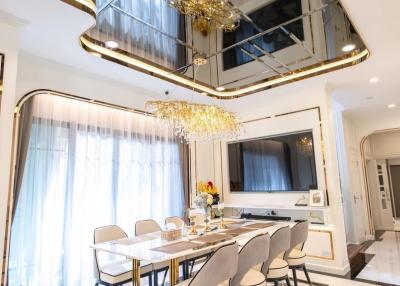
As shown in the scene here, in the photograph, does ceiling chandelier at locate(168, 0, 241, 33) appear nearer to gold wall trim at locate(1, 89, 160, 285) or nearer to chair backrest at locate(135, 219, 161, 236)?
gold wall trim at locate(1, 89, 160, 285)

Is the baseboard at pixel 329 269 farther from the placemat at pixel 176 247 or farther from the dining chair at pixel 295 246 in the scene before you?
the placemat at pixel 176 247

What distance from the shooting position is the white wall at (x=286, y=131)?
13.6ft

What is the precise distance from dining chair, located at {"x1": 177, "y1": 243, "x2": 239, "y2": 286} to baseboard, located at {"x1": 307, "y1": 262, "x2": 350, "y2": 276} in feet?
8.42

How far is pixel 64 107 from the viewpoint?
3592mm

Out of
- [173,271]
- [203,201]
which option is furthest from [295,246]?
[173,271]

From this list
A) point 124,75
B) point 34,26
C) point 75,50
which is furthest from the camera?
point 124,75

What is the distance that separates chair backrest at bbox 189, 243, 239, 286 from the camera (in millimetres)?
1998

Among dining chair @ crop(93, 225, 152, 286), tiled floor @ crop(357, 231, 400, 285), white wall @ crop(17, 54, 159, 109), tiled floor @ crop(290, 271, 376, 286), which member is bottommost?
tiled floor @ crop(357, 231, 400, 285)

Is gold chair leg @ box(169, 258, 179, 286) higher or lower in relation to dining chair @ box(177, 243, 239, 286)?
lower

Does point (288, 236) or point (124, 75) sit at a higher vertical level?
point (124, 75)

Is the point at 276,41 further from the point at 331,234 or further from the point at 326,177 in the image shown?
the point at 331,234

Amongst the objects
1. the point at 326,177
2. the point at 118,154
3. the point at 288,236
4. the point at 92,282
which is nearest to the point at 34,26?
the point at 118,154

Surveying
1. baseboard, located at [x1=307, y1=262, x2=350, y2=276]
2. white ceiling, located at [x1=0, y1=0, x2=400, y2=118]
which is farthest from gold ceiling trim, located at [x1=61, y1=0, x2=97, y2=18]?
baseboard, located at [x1=307, y1=262, x2=350, y2=276]

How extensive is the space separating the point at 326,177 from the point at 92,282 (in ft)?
12.1
